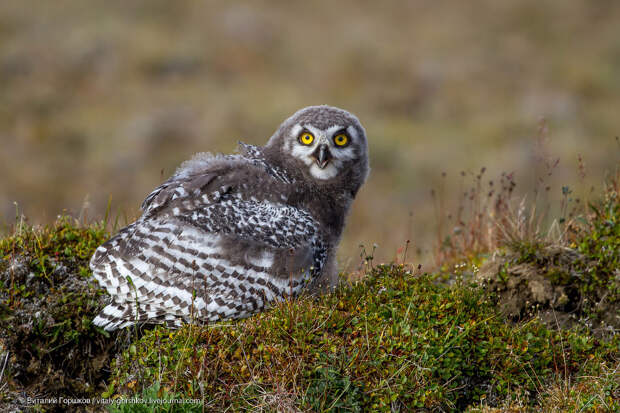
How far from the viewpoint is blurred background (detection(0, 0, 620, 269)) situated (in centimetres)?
1997

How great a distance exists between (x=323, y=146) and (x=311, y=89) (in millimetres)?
20364

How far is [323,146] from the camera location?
5719 mm

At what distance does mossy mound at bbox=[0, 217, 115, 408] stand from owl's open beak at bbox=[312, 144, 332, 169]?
2495 mm

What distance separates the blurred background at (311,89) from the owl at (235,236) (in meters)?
7.38

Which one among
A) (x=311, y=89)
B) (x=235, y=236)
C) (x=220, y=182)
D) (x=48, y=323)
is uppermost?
(x=311, y=89)

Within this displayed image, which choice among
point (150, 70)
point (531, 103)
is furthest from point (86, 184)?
point (531, 103)

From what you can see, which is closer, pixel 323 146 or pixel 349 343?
pixel 349 343

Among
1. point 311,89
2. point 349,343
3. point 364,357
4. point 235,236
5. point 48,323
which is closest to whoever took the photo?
point 364,357

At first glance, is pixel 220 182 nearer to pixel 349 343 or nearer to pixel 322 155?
pixel 322 155

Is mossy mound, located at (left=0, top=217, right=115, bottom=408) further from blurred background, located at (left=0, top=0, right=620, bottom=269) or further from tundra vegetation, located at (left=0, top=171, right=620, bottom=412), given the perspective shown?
blurred background, located at (left=0, top=0, right=620, bottom=269)

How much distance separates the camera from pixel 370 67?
1082 inches

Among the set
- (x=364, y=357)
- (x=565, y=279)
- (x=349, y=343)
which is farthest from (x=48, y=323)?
(x=565, y=279)

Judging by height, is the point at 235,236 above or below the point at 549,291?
below

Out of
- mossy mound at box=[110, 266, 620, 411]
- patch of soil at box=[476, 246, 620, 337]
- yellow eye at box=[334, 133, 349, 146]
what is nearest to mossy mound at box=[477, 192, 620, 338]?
patch of soil at box=[476, 246, 620, 337]
